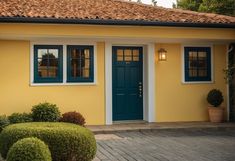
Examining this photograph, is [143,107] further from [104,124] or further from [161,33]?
[161,33]

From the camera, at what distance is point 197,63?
49.0 ft

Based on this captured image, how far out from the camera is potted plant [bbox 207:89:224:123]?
14.2 metres

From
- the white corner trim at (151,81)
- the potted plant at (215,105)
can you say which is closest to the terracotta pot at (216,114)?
the potted plant at (215,105)

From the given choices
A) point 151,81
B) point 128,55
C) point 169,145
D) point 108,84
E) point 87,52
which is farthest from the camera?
point 128,55

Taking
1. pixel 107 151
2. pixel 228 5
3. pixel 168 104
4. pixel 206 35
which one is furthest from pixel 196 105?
pixel 228 5

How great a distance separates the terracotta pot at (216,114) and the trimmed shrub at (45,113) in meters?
5.47

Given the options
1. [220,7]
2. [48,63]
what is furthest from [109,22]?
[220,7]

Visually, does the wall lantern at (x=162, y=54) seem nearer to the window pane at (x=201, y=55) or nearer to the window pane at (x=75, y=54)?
the window pane at (x=201, y=55)

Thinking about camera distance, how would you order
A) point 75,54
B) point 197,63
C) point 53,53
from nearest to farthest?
point 53,53
point 75,54
point 197,63

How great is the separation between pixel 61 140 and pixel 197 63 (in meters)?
8.43

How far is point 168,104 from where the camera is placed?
570 inches

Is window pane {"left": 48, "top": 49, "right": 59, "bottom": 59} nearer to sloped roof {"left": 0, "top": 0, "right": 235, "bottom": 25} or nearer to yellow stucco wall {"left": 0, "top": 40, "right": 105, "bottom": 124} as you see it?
yellow stucco wall {"left": 0, "top": 40, "right": 105, "bottom": 124}

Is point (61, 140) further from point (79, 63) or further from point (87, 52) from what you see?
point (87, 52)

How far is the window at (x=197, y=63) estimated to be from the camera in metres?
14.8
